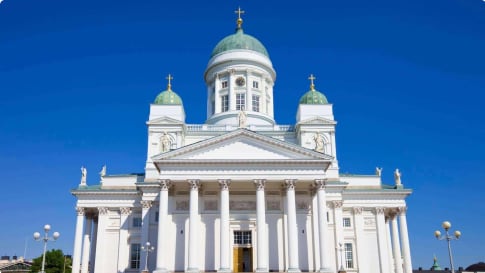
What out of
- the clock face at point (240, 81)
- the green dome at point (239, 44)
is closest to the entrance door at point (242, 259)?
the clock face at point (240, 81)

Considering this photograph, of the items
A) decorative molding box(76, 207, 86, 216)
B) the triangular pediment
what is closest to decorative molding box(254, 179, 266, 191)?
the triangular pediment

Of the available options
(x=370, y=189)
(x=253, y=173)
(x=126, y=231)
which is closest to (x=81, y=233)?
(x=126, y=231)

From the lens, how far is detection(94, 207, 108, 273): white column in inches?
1545

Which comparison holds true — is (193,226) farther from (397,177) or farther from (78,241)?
(397,177)

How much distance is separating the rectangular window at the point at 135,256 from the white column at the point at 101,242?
262cm

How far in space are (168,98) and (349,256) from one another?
78.3 ft

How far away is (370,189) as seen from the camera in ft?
138

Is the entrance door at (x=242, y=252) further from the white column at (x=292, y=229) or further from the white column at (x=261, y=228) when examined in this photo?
the white column at (x=292, y=229)

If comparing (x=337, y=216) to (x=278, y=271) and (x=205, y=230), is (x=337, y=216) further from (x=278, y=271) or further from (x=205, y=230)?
(x=205, y=230)

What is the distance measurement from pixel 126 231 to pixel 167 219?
310 inches

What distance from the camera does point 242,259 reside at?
35.1m

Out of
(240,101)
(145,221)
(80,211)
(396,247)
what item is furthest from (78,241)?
(396,247)

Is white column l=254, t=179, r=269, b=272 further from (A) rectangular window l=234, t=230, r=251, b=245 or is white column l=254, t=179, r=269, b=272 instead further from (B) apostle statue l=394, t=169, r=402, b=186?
(B) apostle statue l=394, t=169, r=402, b=186

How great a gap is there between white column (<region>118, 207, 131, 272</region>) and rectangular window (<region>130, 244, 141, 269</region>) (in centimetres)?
38
